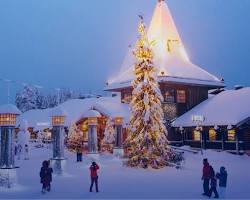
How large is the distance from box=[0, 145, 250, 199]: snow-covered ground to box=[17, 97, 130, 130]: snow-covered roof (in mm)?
7148

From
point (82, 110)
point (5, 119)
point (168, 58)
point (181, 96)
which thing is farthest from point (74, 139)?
point (5, 119)

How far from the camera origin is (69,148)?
138 ft

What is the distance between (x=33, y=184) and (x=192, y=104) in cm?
2653

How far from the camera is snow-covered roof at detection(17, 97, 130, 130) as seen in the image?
142 ft

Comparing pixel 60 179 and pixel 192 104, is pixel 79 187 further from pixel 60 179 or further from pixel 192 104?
pixel 192 104

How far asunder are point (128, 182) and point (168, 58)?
25540mm

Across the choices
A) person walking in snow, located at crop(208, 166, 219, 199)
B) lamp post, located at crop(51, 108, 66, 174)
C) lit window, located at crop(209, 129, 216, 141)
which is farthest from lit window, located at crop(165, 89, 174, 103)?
person walking in snow, located at crop(208, 166, 219, 199)

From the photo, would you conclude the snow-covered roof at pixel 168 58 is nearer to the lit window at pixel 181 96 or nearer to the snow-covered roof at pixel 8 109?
the lit window at pixel 181 96

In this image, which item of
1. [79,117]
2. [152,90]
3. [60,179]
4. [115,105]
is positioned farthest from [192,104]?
[60,179]

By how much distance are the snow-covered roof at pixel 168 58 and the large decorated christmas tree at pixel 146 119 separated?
1332 centimetres

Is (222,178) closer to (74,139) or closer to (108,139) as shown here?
(108,139)

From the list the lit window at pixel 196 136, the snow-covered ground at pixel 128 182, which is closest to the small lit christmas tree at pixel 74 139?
the snow-covered ground at pixel 128 182

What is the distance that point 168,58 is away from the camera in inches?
1800

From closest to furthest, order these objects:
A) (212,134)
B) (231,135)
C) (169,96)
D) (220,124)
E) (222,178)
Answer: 1. (222,178)
2. (220,124)
3. (231,135)
4. (212,134)
5. (169,96)
